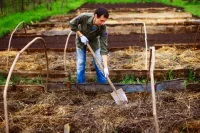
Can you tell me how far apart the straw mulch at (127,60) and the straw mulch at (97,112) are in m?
1.69

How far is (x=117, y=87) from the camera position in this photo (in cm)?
496

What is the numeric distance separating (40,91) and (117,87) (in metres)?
1.36

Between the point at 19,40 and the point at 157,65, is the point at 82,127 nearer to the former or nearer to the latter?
the point at 157,65

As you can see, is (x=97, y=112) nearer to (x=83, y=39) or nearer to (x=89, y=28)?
(x=83, y=39)

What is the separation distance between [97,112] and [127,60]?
9.86 ft

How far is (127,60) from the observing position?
23.5 ft

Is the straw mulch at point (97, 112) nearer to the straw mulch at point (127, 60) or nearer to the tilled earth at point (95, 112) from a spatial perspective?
the tilled earth at point (95, 112)

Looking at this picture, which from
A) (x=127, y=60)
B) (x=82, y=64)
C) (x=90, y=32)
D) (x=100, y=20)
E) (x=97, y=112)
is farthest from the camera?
(x=127, y=60)

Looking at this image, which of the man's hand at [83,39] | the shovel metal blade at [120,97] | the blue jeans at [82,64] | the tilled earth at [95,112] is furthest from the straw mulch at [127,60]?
the shovel metal blade at [120,97]

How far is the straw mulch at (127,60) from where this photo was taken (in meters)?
6.69

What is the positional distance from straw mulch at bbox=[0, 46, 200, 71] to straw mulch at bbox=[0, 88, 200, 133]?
1.69 metres

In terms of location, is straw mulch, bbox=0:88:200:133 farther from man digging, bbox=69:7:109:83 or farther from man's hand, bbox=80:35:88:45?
man's hand, bbox=80:35:88:45

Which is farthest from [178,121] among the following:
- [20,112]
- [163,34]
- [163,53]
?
[163,34]

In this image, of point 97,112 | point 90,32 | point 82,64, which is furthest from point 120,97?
point 90,32
